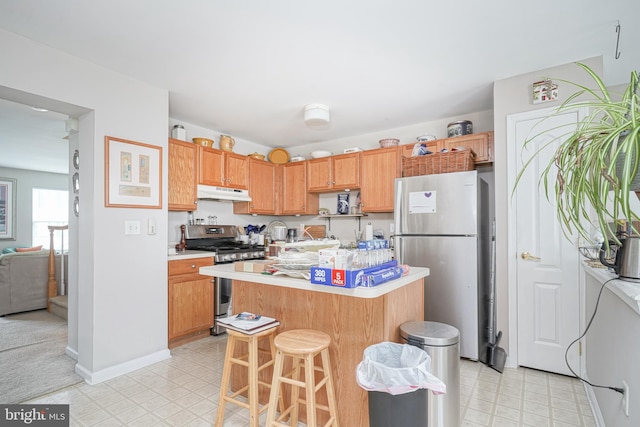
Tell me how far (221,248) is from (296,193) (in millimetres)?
1505

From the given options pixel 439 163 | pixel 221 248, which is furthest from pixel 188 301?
pixel 439 163

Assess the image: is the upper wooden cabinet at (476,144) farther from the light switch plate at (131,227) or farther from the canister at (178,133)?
the light switch plate at (131,227)

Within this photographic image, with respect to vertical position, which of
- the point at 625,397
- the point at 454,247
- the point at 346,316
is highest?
the point at 454,247

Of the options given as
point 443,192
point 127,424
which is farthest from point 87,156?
point 443,192

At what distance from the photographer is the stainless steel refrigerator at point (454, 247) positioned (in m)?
2.97

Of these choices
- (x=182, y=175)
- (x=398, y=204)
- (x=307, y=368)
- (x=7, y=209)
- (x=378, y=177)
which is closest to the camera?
(x=307, y=368)

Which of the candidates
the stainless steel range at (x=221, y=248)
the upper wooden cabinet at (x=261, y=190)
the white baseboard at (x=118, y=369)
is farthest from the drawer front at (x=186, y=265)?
the upper wooden cabinet at (x=261, y=190)

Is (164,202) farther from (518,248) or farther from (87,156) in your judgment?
(518,248)

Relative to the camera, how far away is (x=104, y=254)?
2.63 m

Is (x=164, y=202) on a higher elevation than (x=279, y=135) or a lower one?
lower

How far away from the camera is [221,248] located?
3.87 metres

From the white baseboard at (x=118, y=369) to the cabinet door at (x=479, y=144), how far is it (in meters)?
3.68

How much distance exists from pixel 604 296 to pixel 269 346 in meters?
2.08

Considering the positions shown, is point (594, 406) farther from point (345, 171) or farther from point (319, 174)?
point (319, 174)
